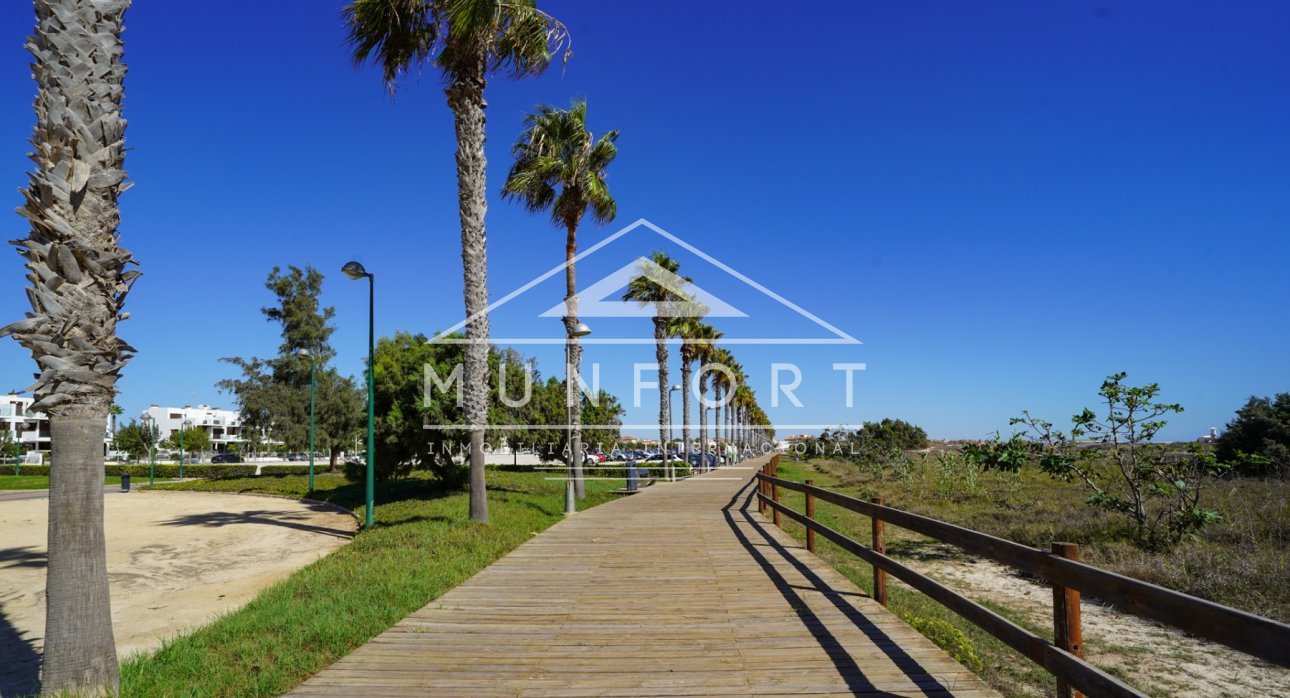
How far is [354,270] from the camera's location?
1573cm

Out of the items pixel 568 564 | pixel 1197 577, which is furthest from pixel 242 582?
pixel 1197 577

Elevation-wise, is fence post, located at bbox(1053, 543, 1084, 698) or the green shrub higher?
fence post, located at bbox(1053, 543, 1084, 698)

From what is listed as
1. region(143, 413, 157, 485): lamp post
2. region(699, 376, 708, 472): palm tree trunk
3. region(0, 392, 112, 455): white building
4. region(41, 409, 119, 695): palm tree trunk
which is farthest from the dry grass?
region(0, 392, 112, 455): white building

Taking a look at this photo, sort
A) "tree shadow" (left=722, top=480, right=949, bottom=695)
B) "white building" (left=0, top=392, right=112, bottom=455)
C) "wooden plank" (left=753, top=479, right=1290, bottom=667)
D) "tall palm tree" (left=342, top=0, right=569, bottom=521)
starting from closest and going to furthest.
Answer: "wooden plank" (left=753, top=479, right=1290, bottom=667) < "tree shadow" (left=722, top=480, right=949, bottom=695) < "tall palm tree" (left=342, top=0, right=569, bottom=521) < "white building" (left=0, top=392, right=112, bottom=455)

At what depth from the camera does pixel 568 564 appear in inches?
387

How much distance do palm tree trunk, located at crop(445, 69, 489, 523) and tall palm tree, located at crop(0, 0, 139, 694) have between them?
29.9 ft

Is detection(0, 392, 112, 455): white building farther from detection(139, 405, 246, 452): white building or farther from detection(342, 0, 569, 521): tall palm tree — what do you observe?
detection(342, 0, 569, 521): tall palm tree

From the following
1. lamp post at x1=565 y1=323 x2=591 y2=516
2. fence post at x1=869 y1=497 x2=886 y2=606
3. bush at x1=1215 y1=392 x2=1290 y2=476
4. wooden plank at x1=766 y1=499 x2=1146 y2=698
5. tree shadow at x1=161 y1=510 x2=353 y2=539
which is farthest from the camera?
bush at x1=1215 y1=392 x2=1290 y2=476

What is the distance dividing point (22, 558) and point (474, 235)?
491 inches

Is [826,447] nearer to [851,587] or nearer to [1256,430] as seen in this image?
[1256,430]

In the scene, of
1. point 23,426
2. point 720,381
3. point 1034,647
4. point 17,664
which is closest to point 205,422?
point 23,426

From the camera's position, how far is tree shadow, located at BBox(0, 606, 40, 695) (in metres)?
6.30

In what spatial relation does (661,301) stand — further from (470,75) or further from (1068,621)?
(1068,621)

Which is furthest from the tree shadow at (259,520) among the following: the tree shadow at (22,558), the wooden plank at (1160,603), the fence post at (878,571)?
the wooden plank at (1160,603)
